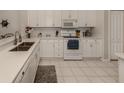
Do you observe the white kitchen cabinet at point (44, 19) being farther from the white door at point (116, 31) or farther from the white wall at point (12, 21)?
the white door at point (116, 31)

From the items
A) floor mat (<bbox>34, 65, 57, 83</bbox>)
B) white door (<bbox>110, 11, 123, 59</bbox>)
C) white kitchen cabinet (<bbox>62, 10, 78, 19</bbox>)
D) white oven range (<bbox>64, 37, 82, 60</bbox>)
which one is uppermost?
white kitchen cabinet (<bbox>62, 10, 78, 19</bbox>)

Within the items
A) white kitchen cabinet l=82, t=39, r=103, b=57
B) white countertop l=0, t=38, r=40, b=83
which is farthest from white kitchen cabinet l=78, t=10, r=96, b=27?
white countertop l=0, t=38, r=40, b=83

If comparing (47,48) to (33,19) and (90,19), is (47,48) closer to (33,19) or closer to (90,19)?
(33,19)

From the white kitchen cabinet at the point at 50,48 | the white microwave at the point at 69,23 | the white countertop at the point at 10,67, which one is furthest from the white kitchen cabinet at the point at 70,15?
the white countertop at the point at 10,67

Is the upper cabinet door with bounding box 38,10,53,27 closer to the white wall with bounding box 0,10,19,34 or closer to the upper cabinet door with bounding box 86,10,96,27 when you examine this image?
the white wall with bounding box 0,10,19,34

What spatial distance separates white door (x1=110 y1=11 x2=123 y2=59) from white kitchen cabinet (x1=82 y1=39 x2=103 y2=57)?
0.41m

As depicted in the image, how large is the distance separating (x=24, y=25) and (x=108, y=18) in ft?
10.9

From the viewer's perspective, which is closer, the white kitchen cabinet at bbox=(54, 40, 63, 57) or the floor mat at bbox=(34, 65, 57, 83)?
the floor mat at bbox=(34, 65, 57, 83)

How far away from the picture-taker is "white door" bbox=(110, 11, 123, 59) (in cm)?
649

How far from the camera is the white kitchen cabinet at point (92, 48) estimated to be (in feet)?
22.1
